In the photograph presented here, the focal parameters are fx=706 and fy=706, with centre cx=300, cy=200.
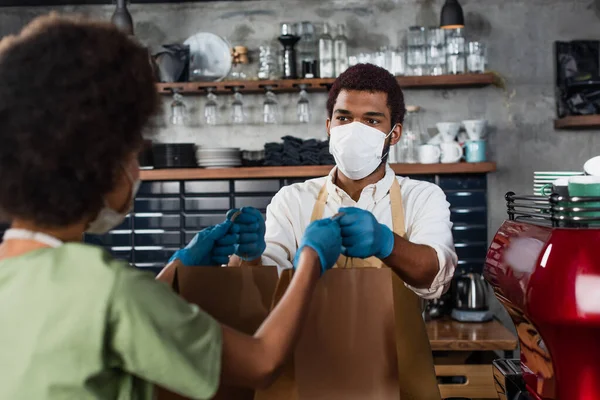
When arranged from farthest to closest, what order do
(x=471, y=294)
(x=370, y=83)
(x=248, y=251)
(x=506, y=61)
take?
(x=506, y=61)
(x=471, y=294)
(x=370, y=83)
(x=248, y=251)

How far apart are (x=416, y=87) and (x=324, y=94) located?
1.96ft

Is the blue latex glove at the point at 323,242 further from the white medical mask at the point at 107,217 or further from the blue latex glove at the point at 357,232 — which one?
the white medical mask at the point at 107,217

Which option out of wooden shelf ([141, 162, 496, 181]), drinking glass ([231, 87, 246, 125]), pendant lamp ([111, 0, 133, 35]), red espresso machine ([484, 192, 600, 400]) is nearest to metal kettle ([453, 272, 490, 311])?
wooden shelf ([141, 162, 496, 181])

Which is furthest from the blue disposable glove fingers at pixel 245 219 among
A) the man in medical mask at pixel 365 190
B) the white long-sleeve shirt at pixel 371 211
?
the white long-sleeve shirt at pixel 371 211

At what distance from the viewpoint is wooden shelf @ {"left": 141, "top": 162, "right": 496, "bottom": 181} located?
4.24m

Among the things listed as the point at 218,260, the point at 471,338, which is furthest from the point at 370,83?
the point at 471,338

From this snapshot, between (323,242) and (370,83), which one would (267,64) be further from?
(323,242)

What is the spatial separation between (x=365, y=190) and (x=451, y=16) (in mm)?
2369

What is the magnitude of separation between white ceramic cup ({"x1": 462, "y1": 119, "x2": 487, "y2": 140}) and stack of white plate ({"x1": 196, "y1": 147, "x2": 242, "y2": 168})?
145 cm

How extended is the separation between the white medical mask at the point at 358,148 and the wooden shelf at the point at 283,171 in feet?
7.22

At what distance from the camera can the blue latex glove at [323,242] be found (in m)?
1.15

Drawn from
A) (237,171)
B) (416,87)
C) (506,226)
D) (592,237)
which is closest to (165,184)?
(237,171)

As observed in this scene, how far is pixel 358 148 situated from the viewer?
77.8 inches

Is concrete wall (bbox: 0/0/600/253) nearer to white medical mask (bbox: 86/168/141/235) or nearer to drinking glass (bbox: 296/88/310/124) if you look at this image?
drinking glass (bbox: 296/88/310/124)
